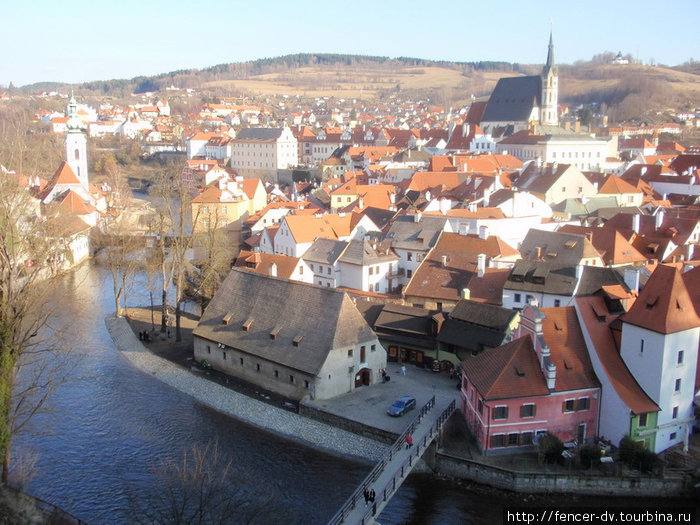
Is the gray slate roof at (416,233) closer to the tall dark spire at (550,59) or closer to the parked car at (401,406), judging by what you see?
the parked car at (401,406)

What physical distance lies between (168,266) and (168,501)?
23.9 m

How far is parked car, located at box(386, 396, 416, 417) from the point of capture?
22.4 meters

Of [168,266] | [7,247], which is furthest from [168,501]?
[168,266]

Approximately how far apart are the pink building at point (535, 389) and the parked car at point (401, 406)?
6.82 feet

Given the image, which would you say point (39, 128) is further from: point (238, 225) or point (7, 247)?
point (7, 247)

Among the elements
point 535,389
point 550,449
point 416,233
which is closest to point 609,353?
point 535,389

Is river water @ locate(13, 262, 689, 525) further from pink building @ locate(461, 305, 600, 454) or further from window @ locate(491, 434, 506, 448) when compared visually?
pink building @ locate(461, 305, 600, 454)

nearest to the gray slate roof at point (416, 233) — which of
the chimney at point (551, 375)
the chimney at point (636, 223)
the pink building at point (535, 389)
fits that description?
the chimney at point (636, 223)

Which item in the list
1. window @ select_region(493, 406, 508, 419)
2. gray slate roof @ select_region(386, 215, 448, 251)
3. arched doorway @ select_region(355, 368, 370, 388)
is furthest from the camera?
gray slate roof @ select_region(386, 215, 448, 251)

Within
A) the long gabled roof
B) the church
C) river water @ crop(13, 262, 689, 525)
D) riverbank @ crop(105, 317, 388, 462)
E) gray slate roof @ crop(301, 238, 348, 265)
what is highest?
the church

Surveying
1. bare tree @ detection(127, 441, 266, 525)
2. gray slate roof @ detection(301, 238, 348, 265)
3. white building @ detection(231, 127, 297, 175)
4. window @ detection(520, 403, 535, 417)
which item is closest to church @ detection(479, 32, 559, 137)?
white building @ detection(231, 127, 297, 175)

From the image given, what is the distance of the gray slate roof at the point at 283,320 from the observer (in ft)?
80.5

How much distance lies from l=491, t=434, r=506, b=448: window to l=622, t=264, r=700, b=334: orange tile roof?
514cm

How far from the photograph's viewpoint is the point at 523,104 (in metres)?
94.3
